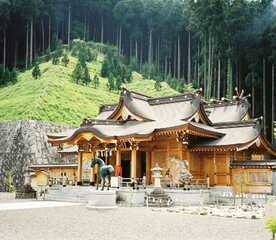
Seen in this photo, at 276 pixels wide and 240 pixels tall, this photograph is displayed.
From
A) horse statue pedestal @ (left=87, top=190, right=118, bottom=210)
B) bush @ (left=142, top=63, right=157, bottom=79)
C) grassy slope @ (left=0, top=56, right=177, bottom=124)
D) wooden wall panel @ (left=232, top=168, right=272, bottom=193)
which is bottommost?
horse statue pedestal @ (left=87, top=190, right=118, bottom=210)

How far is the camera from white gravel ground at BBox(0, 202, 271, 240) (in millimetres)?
10242

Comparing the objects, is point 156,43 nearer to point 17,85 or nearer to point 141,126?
point 17,85

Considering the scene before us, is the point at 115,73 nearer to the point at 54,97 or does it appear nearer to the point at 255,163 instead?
the point at 54,97

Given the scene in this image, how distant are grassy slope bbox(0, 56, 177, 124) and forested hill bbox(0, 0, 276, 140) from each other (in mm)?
8690

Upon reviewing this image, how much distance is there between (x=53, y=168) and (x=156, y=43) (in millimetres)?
49913

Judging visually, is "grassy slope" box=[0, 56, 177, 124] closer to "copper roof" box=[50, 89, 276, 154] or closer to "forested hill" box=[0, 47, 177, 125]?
"forested hill" box=[0, 47, 177, 125]

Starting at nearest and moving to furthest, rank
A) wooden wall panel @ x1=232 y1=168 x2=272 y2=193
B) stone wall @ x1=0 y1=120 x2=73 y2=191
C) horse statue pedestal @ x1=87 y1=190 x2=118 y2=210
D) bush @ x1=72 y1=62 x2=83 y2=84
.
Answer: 1. horse statue pedestal @ x1=87 y1=190 x2=118 y2=210
2. wooden wall panel @ x1=232 y1=168 x2=272 y2=193
3. stone wall @ x1=0 y1=120 x2=73 y2=191
4. bush @ x1=72 y1=62 x2=83 y2=84

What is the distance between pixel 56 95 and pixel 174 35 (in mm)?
33720

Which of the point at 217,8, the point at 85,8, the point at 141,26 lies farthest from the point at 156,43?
the point at 217,8

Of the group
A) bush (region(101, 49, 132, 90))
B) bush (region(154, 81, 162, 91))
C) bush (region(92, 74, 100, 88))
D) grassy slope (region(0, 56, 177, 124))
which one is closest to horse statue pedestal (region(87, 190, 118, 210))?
grassy slope (region(0, 56, 177, 124))

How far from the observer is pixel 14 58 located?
212 feet

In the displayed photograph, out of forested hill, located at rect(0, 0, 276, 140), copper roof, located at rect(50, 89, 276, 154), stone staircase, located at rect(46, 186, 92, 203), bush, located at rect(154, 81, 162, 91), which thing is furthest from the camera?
bush, located at rect(154, 81, 162, 91)

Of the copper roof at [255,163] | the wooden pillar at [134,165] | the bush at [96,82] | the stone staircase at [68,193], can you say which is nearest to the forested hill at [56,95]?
the bush at [96,82]

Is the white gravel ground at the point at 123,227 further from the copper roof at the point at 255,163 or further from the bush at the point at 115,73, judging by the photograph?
the bush at the point at 115,73
